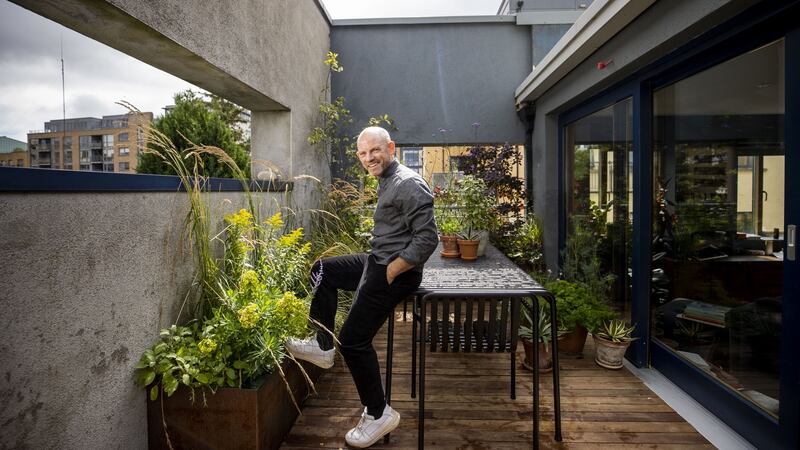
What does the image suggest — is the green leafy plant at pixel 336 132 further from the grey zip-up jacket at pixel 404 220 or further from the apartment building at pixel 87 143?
the grey zip-up jacket at pixel 404 220

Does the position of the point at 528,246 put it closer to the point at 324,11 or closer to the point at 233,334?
the point at 324,11

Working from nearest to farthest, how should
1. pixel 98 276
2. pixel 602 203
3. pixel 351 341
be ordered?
pixel 98 276
pixel 351 341
pixel 602 203

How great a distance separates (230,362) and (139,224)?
736 mm

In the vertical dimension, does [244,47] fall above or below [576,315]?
above

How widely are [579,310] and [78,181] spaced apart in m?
3.13

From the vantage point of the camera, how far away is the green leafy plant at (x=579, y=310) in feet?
10.7

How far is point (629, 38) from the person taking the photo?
2.98m

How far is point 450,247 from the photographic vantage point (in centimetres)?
320

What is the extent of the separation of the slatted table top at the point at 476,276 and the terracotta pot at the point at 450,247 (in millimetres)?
51

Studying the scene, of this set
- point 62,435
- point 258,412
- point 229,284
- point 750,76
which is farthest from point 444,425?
point 750,76

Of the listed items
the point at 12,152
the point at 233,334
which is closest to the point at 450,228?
the point at 233,334

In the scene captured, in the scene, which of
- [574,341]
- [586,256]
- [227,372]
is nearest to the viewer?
[227,372]

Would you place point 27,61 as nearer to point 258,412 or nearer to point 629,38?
point 258,412

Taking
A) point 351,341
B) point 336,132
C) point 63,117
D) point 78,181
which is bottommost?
point 351,341
